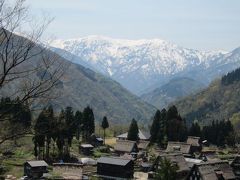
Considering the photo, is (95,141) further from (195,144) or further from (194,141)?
(195,144)

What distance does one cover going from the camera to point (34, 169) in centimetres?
7044

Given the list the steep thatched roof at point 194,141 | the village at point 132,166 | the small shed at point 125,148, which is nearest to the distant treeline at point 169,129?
the steep thatched roof at point 194,141

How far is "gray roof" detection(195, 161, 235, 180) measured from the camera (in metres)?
57.5

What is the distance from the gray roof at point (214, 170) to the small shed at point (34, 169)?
2846cm

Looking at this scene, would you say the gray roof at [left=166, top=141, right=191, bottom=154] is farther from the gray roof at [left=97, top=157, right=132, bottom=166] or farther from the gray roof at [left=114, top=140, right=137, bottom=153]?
the gray roof at [left=97, top=157, right=132, bottom=166]

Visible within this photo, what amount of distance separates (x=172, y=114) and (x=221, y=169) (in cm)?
4995

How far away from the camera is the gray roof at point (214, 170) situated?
57.5 meters

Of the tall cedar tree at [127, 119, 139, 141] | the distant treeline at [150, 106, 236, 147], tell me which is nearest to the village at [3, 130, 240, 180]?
the distant treeline at [150, 106, 236, 147]

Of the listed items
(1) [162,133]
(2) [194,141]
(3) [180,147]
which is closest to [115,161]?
(3) [180,147]

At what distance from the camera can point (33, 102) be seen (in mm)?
16391

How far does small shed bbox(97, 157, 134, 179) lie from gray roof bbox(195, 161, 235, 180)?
19.5 metres

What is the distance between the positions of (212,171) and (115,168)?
74.4 ft

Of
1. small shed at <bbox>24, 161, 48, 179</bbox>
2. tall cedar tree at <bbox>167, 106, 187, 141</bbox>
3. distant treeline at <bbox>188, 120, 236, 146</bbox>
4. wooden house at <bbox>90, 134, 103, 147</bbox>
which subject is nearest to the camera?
small shed at <bbox>24, 161, 48, 179</bbox>

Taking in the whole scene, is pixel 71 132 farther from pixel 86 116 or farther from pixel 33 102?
pixel 33 102
